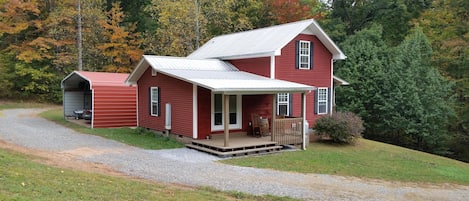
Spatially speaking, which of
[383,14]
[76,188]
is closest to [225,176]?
[76,188]

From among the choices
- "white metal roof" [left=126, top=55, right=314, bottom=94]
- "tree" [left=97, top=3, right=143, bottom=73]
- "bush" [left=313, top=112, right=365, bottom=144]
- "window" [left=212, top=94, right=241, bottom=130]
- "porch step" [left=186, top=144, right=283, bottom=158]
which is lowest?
"porch step" [left=186, top=144, right=283, bottom=158]

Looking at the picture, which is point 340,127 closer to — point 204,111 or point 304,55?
point 304,55

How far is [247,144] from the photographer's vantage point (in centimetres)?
1389

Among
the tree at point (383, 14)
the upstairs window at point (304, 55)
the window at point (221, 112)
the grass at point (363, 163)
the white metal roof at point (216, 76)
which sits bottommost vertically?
the grass at point (363, 163)

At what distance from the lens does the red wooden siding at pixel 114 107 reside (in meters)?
19.1

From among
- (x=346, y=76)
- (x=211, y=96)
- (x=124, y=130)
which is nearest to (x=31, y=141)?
(x=124, y=130)

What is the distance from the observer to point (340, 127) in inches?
645

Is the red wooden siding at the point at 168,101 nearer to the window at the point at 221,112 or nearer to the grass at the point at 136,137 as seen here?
the grass at the point at 136,137

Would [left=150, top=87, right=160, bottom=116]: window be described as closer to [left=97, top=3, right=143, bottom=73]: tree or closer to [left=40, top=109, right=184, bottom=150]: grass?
[left=40, top=109, right=184, bottom=150]: grass

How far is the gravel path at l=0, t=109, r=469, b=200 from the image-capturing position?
29.5ft

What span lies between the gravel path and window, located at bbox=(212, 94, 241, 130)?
6.81 ft

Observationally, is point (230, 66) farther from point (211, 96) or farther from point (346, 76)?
point (346, 76)

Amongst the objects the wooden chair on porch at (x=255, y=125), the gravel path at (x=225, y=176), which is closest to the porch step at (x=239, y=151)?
the gravel path at (x=225, y=176)

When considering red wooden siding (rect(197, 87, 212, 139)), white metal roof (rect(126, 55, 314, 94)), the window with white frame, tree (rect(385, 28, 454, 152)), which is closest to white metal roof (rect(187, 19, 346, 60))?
white metal roof (rect(126, 55, 314, 94))
